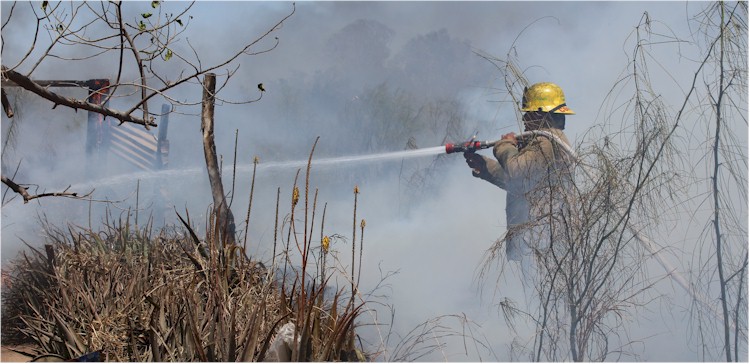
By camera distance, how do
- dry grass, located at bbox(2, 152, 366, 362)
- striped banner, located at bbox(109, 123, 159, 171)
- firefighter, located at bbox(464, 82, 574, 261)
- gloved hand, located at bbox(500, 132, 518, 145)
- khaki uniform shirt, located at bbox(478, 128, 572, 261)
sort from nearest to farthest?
dry grass, located at bbox(2, 152, 366, 362), khaki uniform shirt, located at bbox(478, 128, 572, 261), firefighter, located at bbox(464, 82, 574, 261), gloved hand, located at bbox(500, 132, 518, 145), striped banner, located at bbox(109, 123, 159, 171)

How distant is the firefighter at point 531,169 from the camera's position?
6.04m

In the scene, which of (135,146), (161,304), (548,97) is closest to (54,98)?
(161,304)

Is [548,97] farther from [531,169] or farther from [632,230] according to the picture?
[632,230]

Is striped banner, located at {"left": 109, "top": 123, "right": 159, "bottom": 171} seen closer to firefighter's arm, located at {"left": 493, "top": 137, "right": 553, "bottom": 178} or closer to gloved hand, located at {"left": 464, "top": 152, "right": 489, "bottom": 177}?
gloved hand, located at {"left": 464, "top": 152, "right": 489, "bottom": 177}

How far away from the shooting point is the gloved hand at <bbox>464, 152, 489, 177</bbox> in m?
8.59

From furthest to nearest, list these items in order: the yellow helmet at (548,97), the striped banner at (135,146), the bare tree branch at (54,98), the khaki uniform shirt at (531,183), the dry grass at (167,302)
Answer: the striped banner at (135,146), the yellow helmet at (548,97), the khaki uniform shirt at (531,183), the dry grass at (167,302), the bare tree branch at (54,98)

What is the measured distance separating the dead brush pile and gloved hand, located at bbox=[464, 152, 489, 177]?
268 cm

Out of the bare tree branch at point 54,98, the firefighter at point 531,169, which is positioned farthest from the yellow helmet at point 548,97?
the bare tree branch at point 54,98

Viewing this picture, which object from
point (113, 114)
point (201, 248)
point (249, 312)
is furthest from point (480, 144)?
point (113, 114)

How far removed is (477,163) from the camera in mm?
8664

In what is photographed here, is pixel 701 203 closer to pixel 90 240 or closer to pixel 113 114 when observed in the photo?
pixel 113 114

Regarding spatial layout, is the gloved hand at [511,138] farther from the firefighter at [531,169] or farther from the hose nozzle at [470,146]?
the hose nozzle at [470,146]

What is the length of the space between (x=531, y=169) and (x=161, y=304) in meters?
3.58

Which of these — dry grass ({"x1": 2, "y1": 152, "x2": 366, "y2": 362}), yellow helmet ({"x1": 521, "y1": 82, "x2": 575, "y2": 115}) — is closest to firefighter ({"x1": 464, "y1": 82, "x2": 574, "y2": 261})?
yellow helmet ({"x1": 521, "y1": 82, "x2": 575, "y2": 115})
